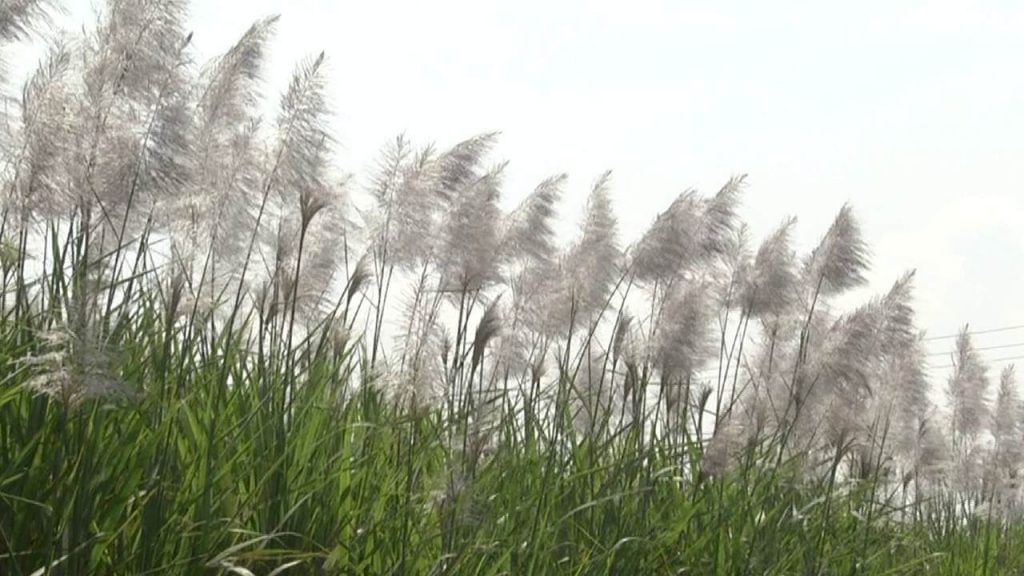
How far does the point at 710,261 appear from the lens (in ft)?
21.2

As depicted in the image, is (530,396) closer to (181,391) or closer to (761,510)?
(761,510)

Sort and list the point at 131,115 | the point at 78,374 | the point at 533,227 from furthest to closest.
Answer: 1. the point at 533,227
2. the point at 131,115
3. the point at 78,374

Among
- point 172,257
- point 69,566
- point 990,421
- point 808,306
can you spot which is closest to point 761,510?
point 808,306

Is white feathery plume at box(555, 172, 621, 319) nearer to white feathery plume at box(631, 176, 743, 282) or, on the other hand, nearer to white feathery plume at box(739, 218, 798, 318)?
white feathery plume at box(631, 176, 743, 282)

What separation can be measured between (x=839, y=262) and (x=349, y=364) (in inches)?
118

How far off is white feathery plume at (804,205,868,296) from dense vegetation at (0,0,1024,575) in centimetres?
1

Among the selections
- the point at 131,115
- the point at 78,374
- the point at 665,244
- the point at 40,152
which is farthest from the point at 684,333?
the point at 78,374

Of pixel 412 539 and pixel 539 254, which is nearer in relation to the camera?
pixel 412 539

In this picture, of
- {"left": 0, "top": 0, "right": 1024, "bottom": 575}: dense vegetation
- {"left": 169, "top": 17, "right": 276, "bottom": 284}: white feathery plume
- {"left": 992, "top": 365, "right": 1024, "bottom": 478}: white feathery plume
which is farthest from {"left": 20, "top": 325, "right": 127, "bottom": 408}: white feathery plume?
{"left": 992, "top": 365, "right": 1024, "bottom": 478}: white feathery plume

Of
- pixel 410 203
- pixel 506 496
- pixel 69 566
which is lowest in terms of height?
pixel 69 566

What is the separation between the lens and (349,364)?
4758mm

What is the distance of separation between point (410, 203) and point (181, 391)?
1313 millimetres

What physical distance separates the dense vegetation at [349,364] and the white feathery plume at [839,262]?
1cm

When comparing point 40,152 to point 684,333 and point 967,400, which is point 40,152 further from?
point 967,400
